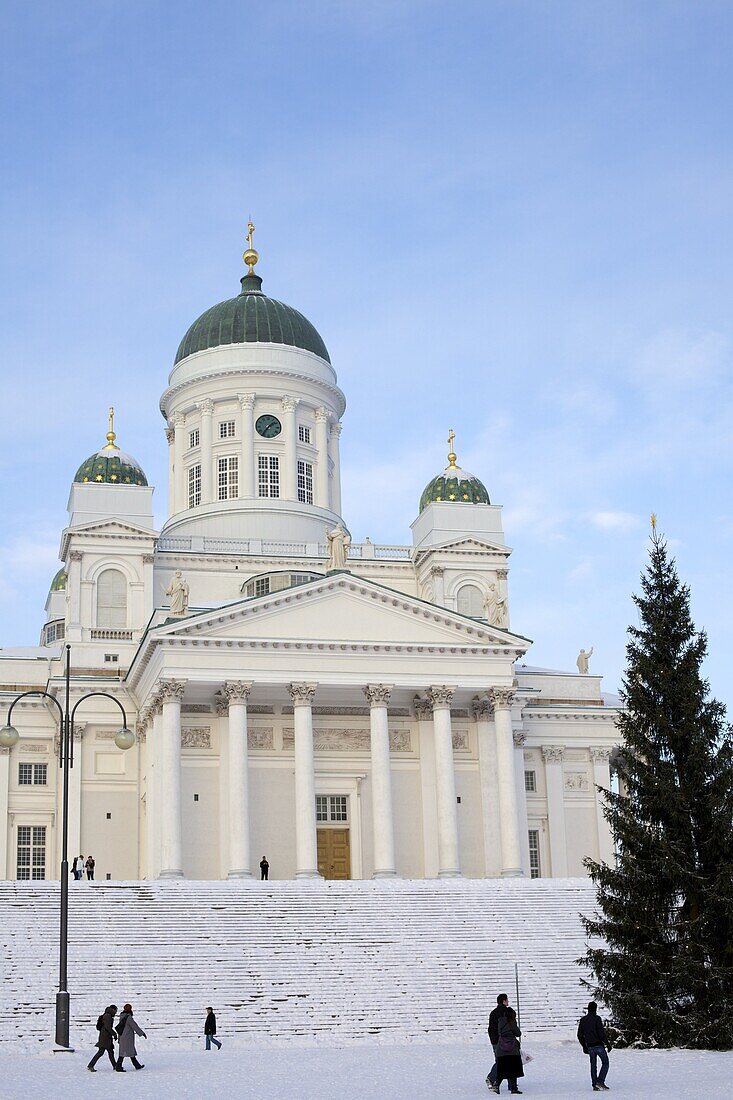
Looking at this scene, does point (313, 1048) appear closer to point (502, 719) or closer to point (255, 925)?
point (255, 925)

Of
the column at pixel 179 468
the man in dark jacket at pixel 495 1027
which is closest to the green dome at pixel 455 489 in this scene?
the column at pixel 179 468

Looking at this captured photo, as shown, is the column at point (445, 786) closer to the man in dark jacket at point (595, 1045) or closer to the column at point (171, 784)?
the column at point (171, 784)

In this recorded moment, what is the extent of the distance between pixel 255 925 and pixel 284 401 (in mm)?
34525

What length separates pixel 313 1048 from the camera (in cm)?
3031

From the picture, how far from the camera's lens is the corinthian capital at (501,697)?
54.3 m

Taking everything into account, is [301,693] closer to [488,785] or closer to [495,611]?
[488,785]

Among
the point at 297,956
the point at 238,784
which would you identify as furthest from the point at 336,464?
the point at 297,956

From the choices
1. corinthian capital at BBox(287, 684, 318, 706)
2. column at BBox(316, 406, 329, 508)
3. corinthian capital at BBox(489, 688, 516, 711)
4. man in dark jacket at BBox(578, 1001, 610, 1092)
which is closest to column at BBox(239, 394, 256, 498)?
column at BBox(316, 406, 329, 508)

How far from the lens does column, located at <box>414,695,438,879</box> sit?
54000 mm

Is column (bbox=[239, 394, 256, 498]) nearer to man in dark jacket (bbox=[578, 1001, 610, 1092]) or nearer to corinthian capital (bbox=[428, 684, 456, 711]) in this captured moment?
corinthian capital (bbox=[428, 684, 456, 711])

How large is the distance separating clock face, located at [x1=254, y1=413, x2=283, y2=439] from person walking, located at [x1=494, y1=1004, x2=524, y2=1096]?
1950 inches

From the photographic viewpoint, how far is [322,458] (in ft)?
230

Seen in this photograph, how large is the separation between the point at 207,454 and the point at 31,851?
2035 centimetres

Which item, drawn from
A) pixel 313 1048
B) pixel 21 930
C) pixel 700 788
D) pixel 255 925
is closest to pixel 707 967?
pixel 700 788
